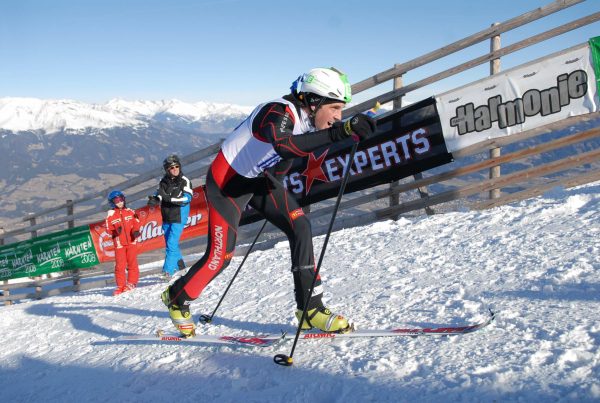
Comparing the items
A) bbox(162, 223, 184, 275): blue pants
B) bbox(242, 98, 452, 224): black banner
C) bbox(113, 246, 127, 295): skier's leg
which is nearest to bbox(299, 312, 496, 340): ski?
bbox(242, 98, 452, 224): black banner

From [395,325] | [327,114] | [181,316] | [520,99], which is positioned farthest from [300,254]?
[520,99]

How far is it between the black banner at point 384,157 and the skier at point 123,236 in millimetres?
2932

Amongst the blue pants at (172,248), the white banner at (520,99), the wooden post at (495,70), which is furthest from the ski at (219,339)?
the wooden post at (495,70)

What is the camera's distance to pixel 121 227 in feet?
26.1

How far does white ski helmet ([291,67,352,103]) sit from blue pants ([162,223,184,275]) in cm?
473

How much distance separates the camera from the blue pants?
7.27m

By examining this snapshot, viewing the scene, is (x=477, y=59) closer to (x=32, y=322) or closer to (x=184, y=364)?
(x=184, y=364)

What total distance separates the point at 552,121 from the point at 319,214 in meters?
3.67

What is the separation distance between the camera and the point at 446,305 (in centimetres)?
352

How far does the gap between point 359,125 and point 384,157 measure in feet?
14.2

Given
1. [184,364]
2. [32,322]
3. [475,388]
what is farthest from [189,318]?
[32,322]

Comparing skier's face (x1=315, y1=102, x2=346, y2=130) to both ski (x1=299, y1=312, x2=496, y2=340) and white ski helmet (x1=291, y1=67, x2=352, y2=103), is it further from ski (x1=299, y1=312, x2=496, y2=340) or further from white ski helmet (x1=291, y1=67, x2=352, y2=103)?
ski (x1=299, y1=312, x2=496, y2=340)

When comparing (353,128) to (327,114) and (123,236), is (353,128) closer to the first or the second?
(327,114)

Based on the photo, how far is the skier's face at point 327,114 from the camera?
320 centimetres
